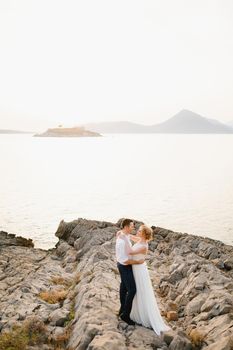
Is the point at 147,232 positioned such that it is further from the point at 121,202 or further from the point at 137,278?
the point at 121,202

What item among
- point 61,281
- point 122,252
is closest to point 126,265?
point 122,252

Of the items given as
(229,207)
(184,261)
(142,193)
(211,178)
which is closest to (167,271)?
(184,261)

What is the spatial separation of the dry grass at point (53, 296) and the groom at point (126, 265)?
5.58 m

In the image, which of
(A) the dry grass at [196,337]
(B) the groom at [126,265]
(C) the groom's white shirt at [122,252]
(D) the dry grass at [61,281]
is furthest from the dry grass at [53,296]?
(A) the dry grass at [196,337]

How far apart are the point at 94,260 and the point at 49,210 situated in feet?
161

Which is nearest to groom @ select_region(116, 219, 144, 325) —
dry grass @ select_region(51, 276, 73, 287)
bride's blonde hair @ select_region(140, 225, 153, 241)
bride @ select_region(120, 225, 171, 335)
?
bride @ select_region(120, 225, 171, 335)

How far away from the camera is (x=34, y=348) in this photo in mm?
13406

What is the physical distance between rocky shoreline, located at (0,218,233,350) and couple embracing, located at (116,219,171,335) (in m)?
0.45

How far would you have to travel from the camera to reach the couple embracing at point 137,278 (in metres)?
12.7

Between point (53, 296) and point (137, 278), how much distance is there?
6.94 metres

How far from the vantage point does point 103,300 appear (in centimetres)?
1566

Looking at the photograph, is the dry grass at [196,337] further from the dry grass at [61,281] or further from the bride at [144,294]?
the dry grass at [61,281]

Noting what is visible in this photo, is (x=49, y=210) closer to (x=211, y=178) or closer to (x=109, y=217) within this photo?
(x=109, y=217)

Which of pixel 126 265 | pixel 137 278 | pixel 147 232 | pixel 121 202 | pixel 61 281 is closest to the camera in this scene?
pixel 147 232
